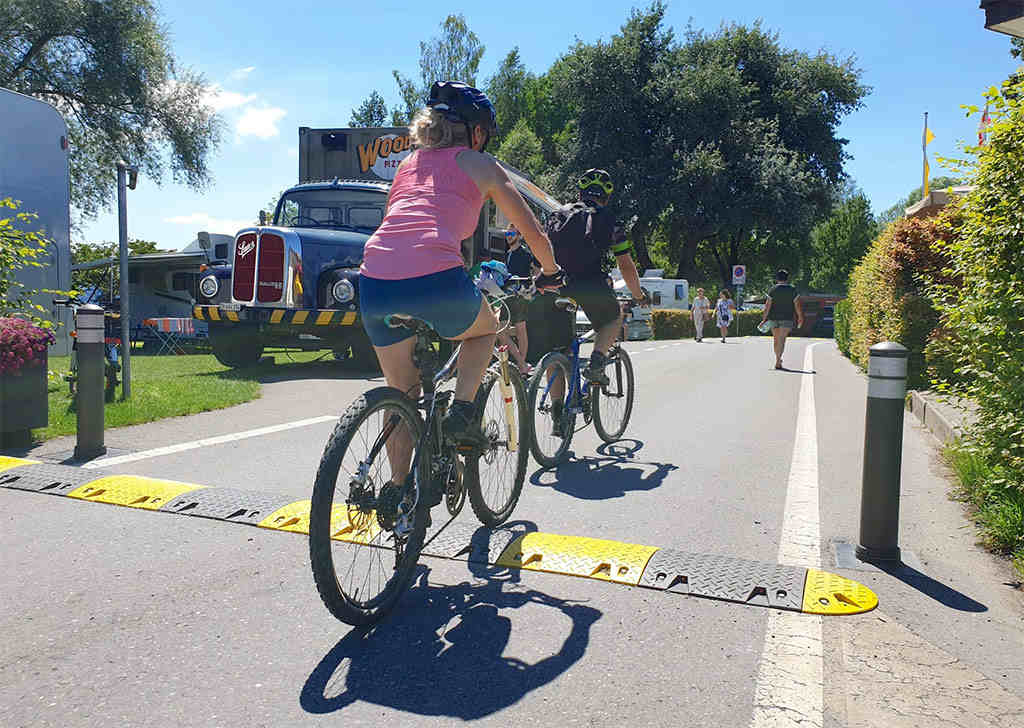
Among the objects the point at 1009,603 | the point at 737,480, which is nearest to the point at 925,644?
the point at 1009,603

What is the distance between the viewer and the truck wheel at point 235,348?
41.7 ft

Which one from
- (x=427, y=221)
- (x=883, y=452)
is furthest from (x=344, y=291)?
(x=883, y=452)

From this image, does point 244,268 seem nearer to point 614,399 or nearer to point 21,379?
point 21,379

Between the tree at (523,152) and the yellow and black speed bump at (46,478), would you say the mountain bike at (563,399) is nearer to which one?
the yellow and black speed bump at (46,478)

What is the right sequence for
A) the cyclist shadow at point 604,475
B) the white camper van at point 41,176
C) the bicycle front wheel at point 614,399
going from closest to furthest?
the cyclist shadow at point 604,475
the bicycle front wheel at point 614,399
the white camper van at point 41,176

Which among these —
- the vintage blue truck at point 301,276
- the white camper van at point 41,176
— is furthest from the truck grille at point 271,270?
the white camper van at point 41,176

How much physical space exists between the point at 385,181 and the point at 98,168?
621 inches

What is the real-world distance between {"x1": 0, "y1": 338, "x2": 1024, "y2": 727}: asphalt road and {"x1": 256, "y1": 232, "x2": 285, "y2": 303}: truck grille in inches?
274

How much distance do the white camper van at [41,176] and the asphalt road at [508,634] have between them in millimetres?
7588

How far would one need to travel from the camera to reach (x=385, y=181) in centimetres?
1428

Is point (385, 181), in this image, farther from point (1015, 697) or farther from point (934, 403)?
point (1015, 697)

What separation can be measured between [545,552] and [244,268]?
9314 mm

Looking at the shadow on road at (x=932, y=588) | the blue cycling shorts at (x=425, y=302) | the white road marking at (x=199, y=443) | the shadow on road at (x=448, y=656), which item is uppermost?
the blue cycling shorts at (x=425, y=302)

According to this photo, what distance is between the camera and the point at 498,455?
164 inches
